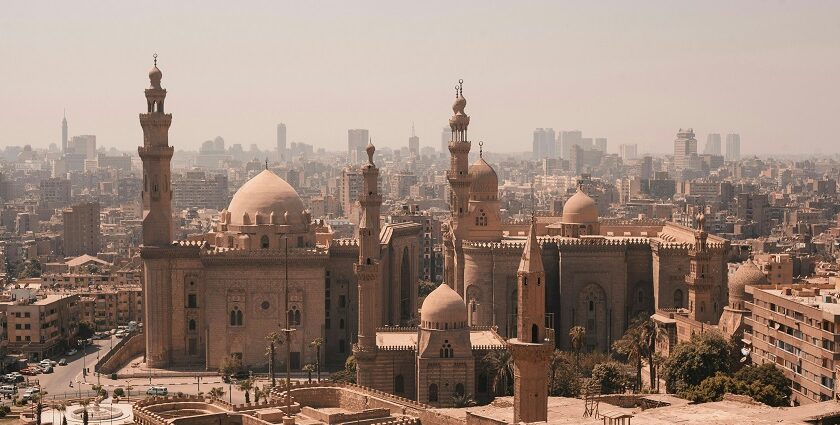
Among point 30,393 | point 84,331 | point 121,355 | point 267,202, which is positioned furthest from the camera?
point 84,331

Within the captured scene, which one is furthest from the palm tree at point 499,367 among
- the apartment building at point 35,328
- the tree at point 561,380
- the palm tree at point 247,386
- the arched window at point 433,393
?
the apartment building at point 35,328

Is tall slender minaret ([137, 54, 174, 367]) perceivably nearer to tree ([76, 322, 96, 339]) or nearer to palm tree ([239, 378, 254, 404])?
palm tree ([239, 378, 254, 404])

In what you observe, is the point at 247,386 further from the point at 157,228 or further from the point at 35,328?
the point at 35,328

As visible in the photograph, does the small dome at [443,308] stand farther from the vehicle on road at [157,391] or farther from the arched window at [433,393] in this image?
the vehicle on road at [157,391]

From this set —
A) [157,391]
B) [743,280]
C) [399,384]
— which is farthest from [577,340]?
[157,391]

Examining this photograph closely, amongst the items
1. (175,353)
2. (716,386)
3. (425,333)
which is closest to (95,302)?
(175,353)

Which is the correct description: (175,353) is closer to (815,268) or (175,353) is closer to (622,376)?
(622,376)

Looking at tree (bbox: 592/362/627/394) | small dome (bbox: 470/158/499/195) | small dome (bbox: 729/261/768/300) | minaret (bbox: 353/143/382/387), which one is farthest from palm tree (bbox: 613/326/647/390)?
small dome (bbox: 470/158/499/195)
